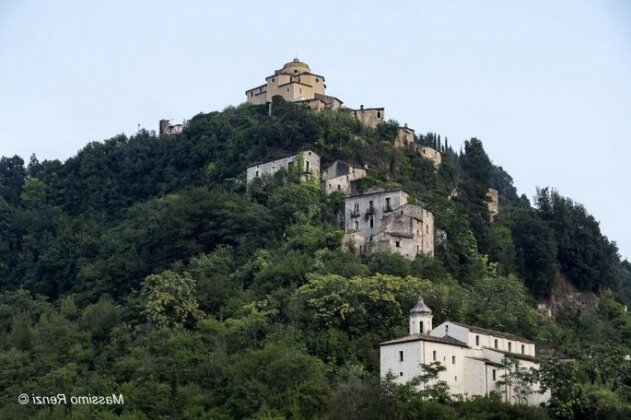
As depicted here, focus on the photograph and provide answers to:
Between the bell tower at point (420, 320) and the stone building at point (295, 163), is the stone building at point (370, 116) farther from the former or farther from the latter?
the bell tower at point (420, 320)

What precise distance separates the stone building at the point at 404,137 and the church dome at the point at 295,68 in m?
8.65

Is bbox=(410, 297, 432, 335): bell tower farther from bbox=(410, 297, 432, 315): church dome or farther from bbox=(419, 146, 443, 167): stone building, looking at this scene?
bbox=(419, 146, 443, 167): stone building

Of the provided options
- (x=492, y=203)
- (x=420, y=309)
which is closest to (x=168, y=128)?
(x=492, y=203)

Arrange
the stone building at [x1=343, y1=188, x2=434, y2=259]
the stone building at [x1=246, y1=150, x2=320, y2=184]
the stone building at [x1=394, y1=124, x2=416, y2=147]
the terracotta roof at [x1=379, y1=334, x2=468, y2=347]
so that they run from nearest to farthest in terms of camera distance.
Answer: the terracotta roof at [x1=379, y1=334, x2=468, y2=347], the stone building at [x1=343, y1=188, x2=434, y2=259], the stone building at [x1=246, y1=150, x2=320, y2=184], the stone building at [x1=394, y1=124, x2=416, y2=147]

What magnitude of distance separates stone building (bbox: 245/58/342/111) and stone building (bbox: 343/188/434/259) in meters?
14.5

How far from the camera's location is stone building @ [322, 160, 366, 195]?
7325cm

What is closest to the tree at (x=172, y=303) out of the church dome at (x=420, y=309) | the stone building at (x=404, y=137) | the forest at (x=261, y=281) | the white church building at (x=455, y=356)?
the forest at (x=261, y=281)

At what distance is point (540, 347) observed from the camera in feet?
202

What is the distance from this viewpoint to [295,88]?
277 ft

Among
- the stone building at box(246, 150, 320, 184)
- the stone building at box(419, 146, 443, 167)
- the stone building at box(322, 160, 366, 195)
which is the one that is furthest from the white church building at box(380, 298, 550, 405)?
the stone building at box(419, 146, 443, 167)

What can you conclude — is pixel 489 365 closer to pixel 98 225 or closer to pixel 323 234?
pixel 323 234

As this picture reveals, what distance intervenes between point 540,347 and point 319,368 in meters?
12.0

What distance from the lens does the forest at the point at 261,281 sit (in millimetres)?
55125

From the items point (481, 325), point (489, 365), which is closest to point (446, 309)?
point (481, 325)
